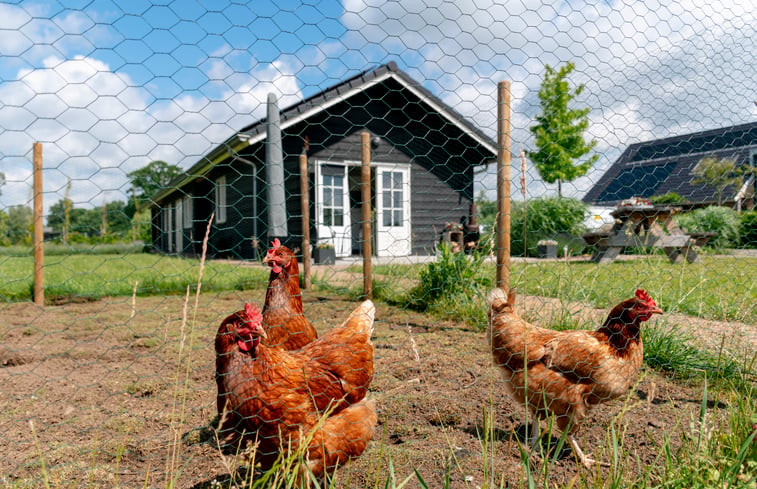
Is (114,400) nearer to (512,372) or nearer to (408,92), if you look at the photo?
(512,372)

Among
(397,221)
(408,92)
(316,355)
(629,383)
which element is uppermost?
(408,92)

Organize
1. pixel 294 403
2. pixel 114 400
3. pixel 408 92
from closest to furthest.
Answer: pixel 294 403 → pixel 114 400 → pixel 408 92

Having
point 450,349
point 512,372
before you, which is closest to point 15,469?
point 512,372

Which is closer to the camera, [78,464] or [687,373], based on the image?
[78,464]

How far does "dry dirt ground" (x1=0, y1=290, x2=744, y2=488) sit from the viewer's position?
154 cm

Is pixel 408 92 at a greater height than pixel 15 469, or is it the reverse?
pixel 408 92

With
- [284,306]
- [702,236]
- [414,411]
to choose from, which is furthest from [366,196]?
[702,236]

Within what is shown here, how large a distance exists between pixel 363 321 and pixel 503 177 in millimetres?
1162

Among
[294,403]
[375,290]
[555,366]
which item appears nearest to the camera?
[294,403]

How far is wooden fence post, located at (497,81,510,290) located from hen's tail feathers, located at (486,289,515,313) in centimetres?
19

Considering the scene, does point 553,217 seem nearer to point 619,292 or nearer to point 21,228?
point 619,292

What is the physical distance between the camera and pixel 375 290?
4.67 metres

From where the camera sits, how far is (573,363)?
1904mm

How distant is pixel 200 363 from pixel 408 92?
27.6 feet
